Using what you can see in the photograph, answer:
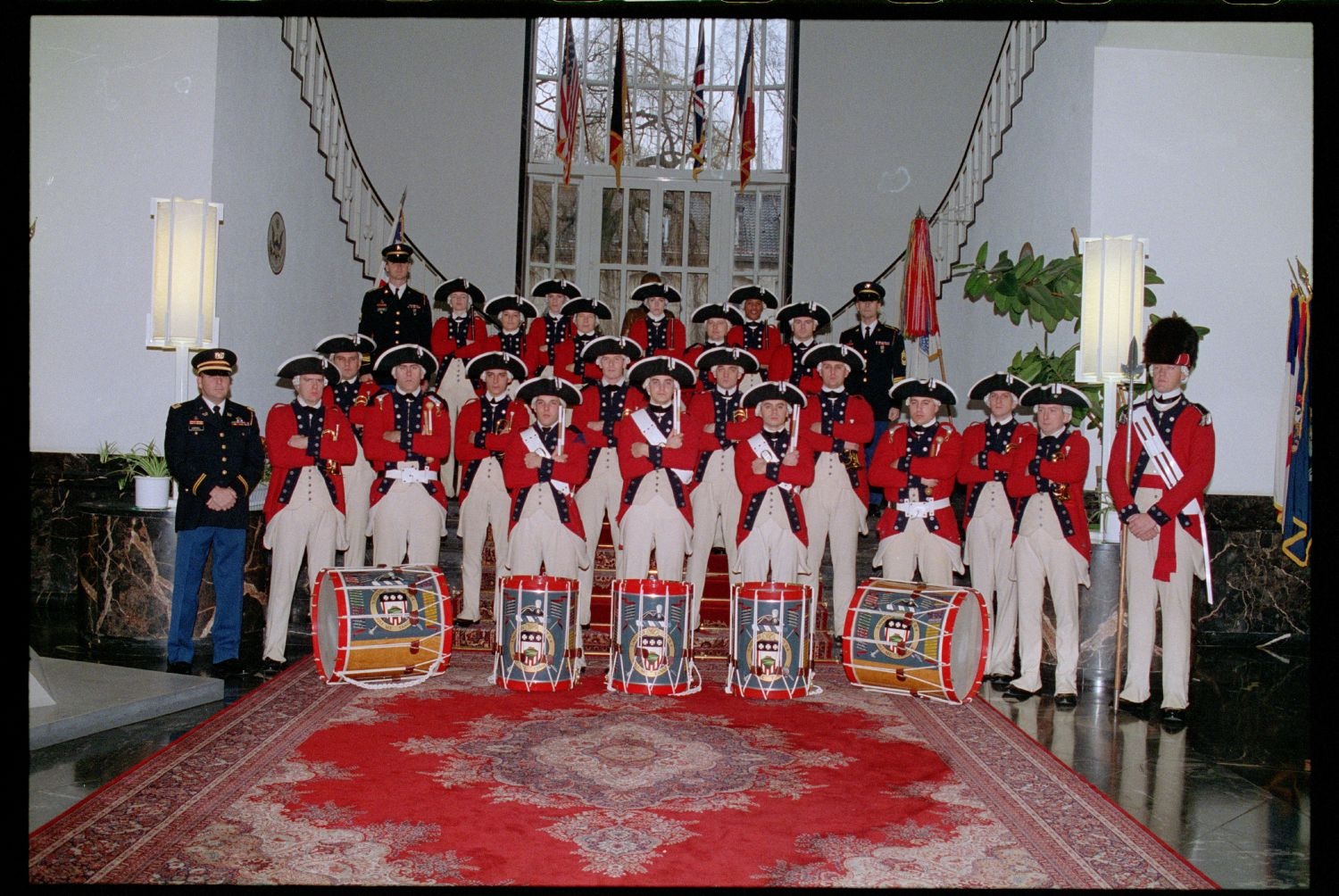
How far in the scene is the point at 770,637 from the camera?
6121 mm

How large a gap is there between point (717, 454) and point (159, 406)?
4162 mm

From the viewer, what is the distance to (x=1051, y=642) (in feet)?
23.0

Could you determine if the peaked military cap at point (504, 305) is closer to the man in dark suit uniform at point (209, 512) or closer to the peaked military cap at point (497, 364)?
the peaked military cap at point (497, 364)

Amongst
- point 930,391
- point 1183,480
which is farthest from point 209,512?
point 1183,480

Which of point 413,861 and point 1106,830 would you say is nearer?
point 413,861

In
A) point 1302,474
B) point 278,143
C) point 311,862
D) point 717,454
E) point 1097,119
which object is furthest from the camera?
point 278,143

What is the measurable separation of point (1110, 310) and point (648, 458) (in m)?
2.91

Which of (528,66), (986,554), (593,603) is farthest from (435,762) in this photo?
(528,66)

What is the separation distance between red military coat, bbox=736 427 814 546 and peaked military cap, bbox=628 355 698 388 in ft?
2.19

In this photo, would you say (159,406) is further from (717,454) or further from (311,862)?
(311,862)

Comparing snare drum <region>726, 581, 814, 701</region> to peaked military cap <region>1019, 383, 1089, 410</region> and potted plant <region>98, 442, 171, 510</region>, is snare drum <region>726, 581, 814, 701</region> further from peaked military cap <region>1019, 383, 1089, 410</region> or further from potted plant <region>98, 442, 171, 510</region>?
potted plant <region>98, 442, 171, 510</region>

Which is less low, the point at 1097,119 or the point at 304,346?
the point at 1097,119

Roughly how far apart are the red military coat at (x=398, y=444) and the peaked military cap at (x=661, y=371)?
1232 mm

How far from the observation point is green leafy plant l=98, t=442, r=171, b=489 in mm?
7488
